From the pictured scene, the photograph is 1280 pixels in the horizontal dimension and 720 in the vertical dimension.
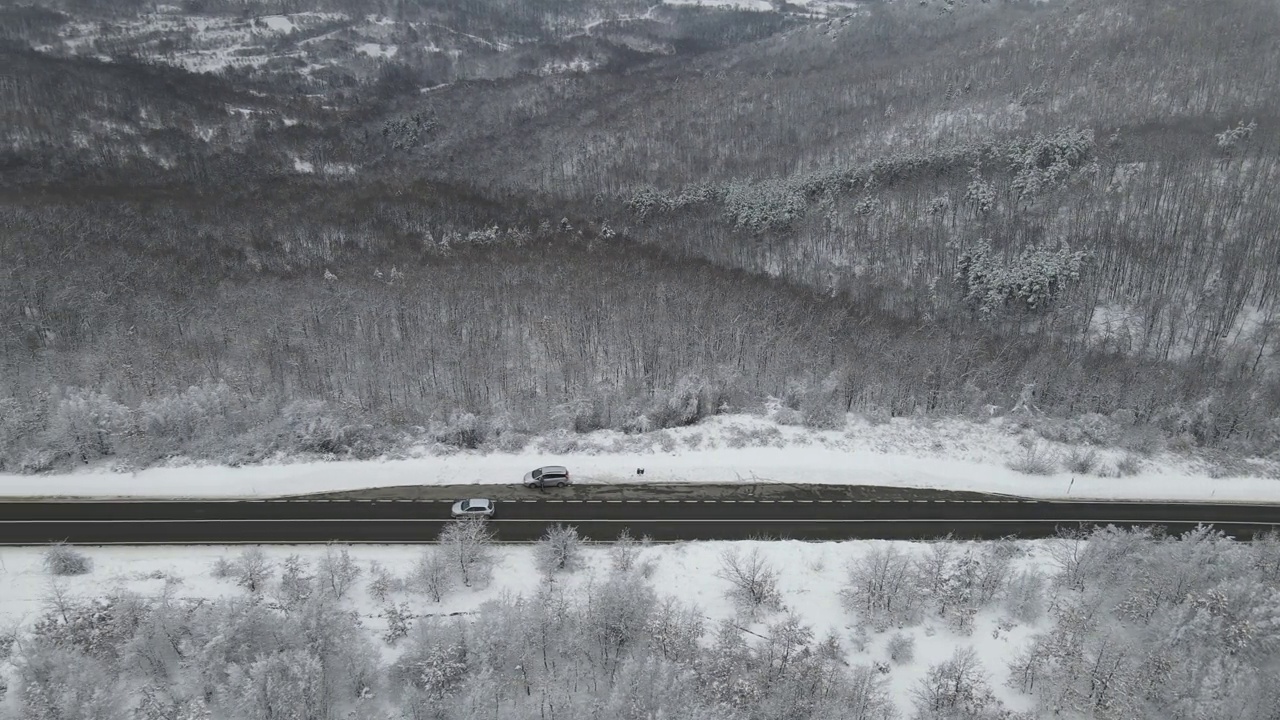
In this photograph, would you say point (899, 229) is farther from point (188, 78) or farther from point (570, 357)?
point (188, 78)

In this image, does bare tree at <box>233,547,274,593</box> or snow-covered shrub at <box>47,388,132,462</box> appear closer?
bare tree at <box>233,547,274,593</box>

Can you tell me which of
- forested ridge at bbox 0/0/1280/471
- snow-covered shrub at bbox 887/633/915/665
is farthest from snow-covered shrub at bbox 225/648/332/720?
snow-covered shrub at bbox 887/633/915/665

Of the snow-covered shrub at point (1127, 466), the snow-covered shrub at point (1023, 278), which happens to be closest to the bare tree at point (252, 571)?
the snow-covered shrub at point (1127, 466)

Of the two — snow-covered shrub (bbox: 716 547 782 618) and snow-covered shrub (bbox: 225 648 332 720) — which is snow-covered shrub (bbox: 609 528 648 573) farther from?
snow-covered shrub (bbox: 225 648 332 720)

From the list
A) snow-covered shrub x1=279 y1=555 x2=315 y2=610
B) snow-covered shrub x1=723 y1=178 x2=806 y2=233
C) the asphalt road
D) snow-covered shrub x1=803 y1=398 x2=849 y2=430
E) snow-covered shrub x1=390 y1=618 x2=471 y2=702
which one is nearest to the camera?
snow-covered shrub x1=390 y1=618 x2=471 y2=702

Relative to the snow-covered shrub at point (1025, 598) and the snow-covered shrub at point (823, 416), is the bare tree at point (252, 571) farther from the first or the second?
the snow-covered shrub at point (1025, 598)

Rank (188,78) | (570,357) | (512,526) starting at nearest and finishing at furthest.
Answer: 1. (512,526)
2. (570,357)
3. (188,78)

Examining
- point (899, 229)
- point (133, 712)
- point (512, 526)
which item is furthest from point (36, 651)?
point (899, 229)
